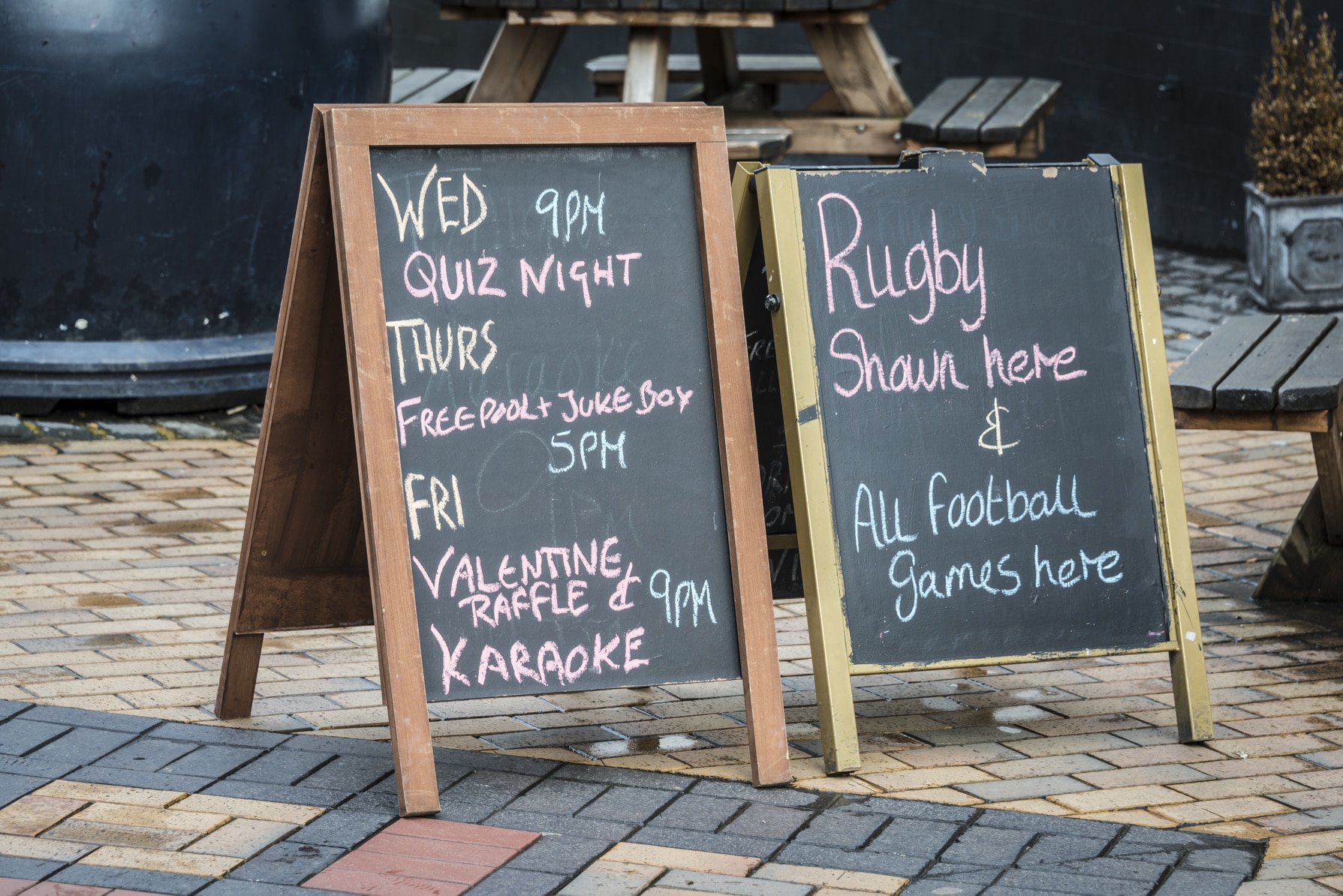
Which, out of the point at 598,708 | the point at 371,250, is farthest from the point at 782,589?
the point at 371,250

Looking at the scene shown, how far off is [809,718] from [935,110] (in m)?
4.13

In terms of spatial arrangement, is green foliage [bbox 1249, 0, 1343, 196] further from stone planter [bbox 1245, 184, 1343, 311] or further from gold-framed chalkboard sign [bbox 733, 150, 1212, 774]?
gold-framed chalkboard sign [bbox 733, 150, 1212, 774]

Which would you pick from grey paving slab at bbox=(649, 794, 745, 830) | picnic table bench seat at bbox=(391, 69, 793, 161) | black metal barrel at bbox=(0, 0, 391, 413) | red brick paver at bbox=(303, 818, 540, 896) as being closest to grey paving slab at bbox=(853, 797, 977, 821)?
grey paving slab at bbox=(649, 794, 745, 830)

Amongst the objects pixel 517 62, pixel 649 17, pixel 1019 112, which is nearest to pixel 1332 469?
pixel 1019 112

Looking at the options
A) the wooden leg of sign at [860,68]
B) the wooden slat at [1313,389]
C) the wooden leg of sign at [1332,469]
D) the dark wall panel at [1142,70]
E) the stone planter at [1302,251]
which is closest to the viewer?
the wooden slat at [1313,389]

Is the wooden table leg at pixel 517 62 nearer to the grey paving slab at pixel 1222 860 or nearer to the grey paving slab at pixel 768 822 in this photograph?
the grey paving slab at pixel 768 822

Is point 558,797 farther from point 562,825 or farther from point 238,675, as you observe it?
point 238,675

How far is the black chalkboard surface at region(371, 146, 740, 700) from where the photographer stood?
10.6 feet

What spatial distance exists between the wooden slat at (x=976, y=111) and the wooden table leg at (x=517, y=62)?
1770 millimetres

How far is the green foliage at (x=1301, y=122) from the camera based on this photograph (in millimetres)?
7914

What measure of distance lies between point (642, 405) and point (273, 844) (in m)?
1.04

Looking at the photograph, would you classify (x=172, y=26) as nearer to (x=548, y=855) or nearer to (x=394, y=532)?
(x=394, y=532)

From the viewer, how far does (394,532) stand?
3.17m

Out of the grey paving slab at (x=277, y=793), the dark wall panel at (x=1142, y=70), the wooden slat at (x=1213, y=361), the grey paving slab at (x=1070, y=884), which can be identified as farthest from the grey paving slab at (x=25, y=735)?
the dark wall panel at (x=1142, y=70)
